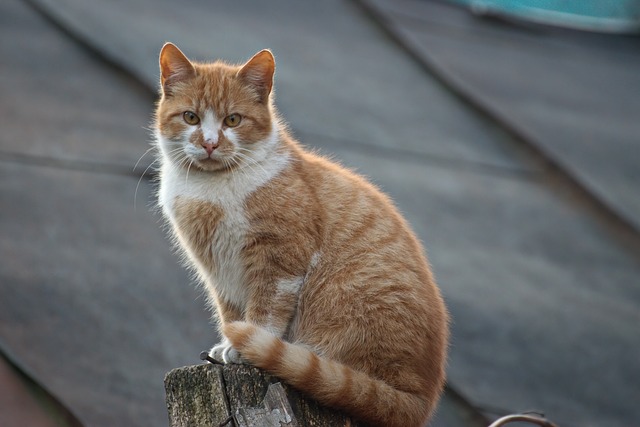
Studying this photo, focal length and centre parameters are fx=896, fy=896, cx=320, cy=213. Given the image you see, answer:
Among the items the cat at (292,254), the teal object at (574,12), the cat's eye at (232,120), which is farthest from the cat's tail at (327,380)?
the teal object at (574,12)

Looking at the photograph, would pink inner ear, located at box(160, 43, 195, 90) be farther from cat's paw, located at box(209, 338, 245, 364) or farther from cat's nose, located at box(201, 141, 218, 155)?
cat's paw, located at box(209, 338, 245, 364)

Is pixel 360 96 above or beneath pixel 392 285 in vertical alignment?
beneath

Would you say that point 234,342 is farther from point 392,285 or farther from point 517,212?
point 517,212

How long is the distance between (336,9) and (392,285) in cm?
1063

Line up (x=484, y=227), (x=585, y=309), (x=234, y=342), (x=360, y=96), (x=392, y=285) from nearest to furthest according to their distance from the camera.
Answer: (x=234, y=342) < (x=392, y=285) < (x=585, y=309) < (x=484, y=227) < (x=360, y=96)

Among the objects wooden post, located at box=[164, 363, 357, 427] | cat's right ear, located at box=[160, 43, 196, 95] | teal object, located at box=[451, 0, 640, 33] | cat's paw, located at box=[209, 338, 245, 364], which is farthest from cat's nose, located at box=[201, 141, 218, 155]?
teal object, located at box=[451, 0, 640, 33]

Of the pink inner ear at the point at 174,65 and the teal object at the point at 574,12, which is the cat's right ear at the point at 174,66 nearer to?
the pink inner ear at the point at 174,65

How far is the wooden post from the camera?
8.66 ft

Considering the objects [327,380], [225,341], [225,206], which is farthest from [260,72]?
[327,380]

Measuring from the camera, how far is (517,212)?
30.7 feet

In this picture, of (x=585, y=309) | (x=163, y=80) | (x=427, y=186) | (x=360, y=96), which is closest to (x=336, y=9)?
(x=360, y=96)

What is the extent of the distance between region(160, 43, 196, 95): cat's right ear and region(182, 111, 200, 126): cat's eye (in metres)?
0.15

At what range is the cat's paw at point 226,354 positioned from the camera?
2.99 m

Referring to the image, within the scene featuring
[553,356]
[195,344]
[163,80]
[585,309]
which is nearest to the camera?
[163,80]
